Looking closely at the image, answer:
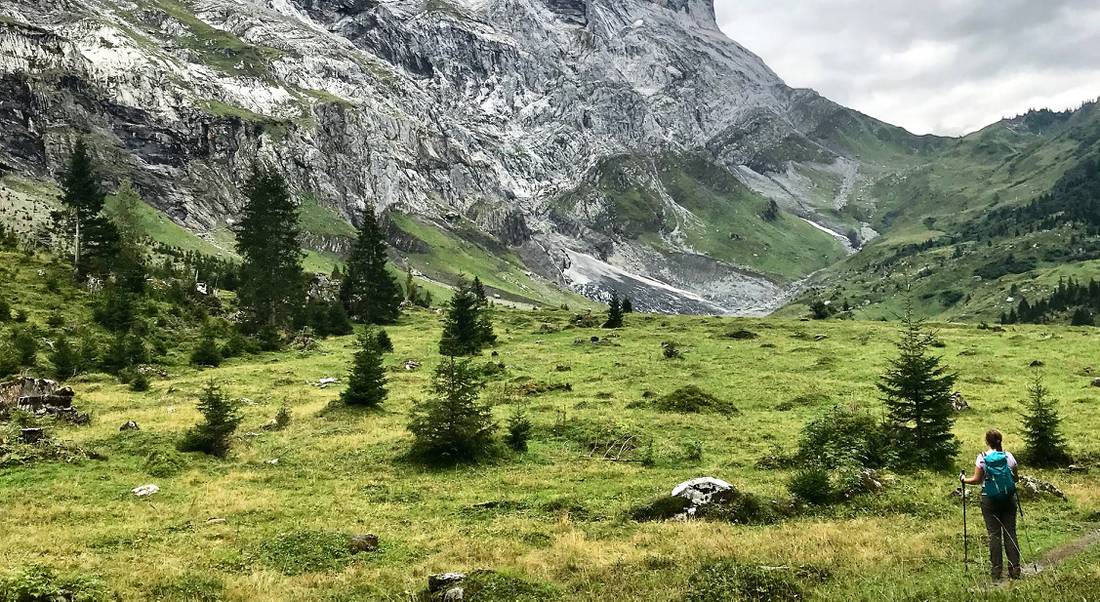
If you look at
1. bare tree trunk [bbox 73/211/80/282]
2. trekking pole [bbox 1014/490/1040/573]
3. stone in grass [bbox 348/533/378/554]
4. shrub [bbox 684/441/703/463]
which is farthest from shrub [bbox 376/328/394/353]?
trekking pole [bbox 1014/490/1040/573]

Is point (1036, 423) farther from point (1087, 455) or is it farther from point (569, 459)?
point (569, 459)

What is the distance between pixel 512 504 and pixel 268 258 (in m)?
64.6

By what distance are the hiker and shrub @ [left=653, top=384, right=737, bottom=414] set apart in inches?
910

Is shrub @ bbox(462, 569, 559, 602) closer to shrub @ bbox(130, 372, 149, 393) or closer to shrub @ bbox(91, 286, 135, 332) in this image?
shrub @ bbox(130, 372, 149, 393)

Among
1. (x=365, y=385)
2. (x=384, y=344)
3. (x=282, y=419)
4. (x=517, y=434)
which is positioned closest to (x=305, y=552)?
(x=517, y=434)

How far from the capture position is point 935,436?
2583 centimetres

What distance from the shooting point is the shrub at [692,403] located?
37.0m

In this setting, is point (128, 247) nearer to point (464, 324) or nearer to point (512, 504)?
point (464, 324)

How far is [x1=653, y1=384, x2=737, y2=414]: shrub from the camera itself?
3703 cm

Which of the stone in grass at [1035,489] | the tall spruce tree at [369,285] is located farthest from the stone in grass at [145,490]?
the tall spruce tree at [369,285]

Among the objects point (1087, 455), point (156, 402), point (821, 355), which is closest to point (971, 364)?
point (821, 355)

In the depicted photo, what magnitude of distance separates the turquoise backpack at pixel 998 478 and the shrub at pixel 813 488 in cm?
742

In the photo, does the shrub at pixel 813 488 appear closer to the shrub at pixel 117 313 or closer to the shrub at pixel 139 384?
the shrub at pixel 139 384

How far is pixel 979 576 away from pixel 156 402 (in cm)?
4274
